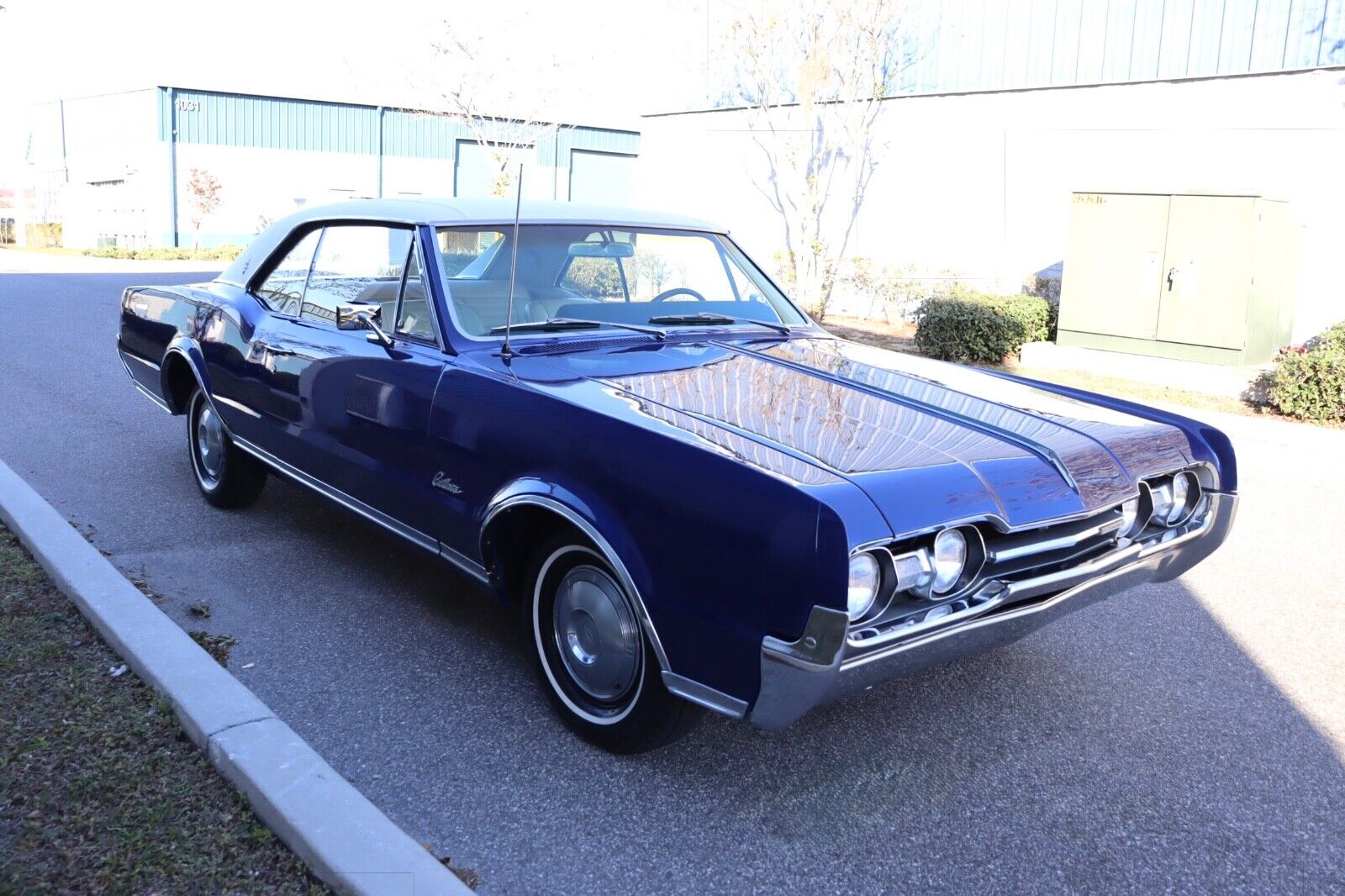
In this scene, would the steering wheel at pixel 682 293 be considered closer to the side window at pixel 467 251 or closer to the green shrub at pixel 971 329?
the side window at pixel 467 251

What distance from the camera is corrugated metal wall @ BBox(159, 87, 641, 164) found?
1570 inches

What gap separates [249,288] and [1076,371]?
9.46 m

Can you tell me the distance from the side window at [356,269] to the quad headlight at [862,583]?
91.1 inches

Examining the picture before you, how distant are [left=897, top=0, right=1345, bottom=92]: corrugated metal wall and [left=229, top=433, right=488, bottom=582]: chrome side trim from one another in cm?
1287

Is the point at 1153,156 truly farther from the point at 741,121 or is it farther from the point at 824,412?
the point at 824,412

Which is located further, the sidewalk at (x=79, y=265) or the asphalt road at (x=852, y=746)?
the sidewalk at (x=79, y=265)

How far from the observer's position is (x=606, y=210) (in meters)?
4.93

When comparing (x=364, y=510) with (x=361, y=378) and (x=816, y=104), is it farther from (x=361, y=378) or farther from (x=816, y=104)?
(x=816, y=104)

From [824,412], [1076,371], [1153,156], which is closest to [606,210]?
[824,412]

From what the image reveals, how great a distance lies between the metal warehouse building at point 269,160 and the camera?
40.0 metres

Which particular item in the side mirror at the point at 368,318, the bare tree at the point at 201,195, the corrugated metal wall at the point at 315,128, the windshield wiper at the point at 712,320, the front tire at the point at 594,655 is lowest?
the front tire at the point at 594,655

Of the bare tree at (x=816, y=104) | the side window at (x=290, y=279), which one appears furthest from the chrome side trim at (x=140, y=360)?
the bare tree at (x=816, y=104)

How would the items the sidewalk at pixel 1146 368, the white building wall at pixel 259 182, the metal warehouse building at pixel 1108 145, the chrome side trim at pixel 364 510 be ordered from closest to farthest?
the chrome side trim at pixel 364 510 → the sidewalk at pixel 1146 368 → the metal warehouse building at pixel 1108 145 → the white building wall at pixel 259 182

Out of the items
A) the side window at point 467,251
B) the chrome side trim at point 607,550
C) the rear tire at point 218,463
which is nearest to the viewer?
the chrome side trim at point 607,550
